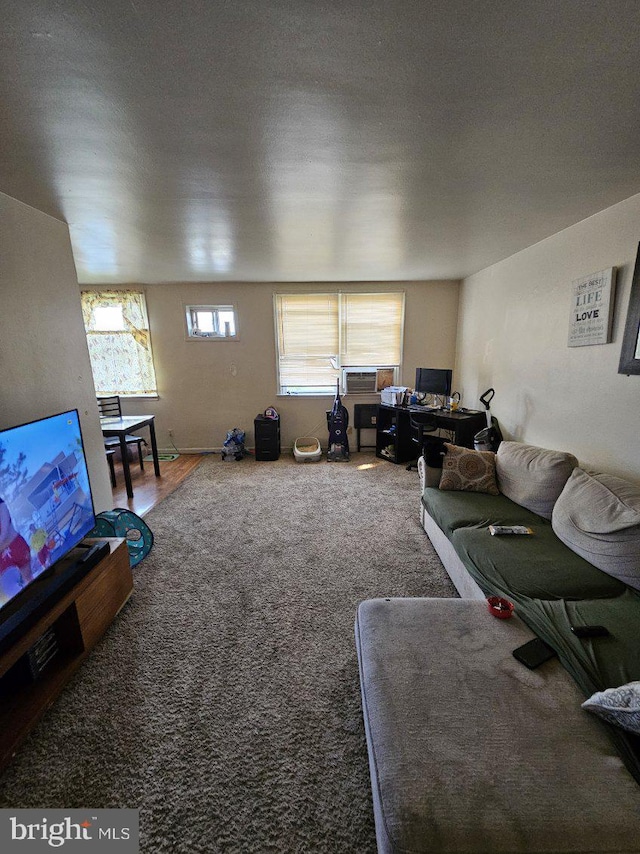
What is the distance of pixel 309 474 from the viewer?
4.04m

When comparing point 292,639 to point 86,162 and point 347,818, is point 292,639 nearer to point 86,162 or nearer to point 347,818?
point 347,818

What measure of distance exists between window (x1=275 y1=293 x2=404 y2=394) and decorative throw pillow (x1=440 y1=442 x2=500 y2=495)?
2471 mm

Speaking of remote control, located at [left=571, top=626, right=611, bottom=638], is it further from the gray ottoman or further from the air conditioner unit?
the air conditioner unit

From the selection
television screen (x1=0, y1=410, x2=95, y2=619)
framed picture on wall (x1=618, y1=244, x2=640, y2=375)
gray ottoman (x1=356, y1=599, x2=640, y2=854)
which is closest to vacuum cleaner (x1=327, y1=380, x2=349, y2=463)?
framed picture on wall (x1=618, y1=244, x2=640, y2=375)

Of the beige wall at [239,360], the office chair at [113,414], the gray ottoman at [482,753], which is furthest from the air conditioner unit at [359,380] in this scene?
the gray ottoman at [482,753]

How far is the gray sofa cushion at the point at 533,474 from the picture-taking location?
2.09 metres

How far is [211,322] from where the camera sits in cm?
464

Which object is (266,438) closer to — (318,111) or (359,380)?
(359,380)

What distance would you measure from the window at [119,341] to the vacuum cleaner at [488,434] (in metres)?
4.33

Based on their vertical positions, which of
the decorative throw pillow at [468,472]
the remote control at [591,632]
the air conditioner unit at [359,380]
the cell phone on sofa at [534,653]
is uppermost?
the air conditioner unit at [359,380]

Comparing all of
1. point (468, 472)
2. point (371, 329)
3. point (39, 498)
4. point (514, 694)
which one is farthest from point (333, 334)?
point (514, 694)

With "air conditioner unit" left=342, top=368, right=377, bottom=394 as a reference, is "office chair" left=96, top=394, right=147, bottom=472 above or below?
below

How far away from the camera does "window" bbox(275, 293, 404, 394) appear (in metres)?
4.58

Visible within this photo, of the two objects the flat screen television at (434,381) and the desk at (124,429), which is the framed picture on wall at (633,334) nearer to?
the flat screen television at (434,381)
